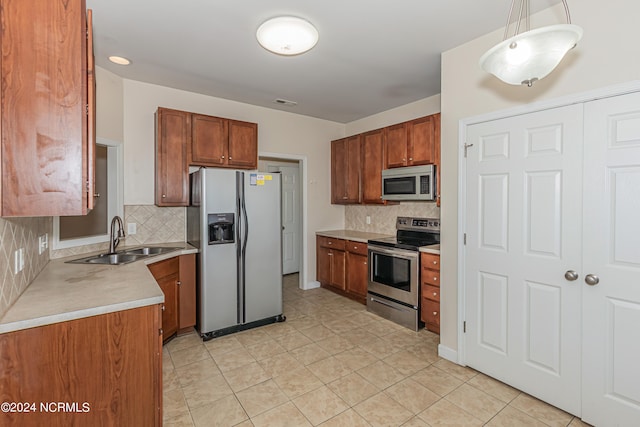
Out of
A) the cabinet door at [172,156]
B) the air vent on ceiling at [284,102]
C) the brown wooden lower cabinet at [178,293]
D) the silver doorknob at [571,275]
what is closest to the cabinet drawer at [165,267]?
the brown wooden lower cabinet at [178,293]

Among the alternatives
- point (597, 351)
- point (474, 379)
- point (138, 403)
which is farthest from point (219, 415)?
point (597, 351)

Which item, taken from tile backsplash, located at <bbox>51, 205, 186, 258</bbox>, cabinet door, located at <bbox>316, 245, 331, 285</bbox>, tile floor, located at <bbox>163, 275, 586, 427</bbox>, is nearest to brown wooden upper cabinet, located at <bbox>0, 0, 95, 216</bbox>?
tile floor, located at <bbox>163, 275, 586, 427</bbox>

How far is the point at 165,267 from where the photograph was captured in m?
2.87

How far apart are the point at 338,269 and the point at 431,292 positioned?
157 cm

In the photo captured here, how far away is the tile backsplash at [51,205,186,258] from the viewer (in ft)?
10.9

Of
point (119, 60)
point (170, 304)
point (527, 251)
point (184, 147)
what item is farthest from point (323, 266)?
point (119, 60)

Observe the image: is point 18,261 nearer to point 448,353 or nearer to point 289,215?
point 448,353

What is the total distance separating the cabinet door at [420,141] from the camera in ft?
11.3

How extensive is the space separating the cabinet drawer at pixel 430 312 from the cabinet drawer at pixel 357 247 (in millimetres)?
1043

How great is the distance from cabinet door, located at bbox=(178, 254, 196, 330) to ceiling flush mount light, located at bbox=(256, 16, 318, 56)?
217 centimetres

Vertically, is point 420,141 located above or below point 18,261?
above

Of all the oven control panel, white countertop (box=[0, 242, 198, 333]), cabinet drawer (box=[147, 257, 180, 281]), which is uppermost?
the oven control panel

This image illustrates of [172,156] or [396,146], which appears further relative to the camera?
[396,146]

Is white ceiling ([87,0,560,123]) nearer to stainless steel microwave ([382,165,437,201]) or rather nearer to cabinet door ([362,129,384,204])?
cabinet door ([362,129,384,204])
